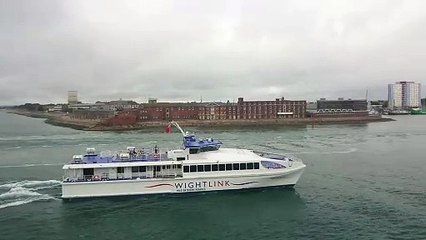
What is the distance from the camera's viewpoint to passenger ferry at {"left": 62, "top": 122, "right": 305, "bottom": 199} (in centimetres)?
2605

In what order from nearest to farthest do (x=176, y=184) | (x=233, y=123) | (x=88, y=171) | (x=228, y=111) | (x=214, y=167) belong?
(x=88, y=171), (x=176, y=184), (x=214, y=167), (x=233, y=123), (x=228, y=111)

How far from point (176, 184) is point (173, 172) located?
0.95 m

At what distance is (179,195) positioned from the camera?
26.7 metres

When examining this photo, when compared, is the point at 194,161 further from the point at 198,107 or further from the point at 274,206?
the point at 198,107

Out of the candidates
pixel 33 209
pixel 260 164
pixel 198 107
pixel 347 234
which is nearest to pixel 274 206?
pixel 260 164

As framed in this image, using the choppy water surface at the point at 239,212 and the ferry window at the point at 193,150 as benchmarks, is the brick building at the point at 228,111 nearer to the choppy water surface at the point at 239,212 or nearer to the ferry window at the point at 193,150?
the choppy water surface at the point at 239,212

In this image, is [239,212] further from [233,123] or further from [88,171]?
[233,123]

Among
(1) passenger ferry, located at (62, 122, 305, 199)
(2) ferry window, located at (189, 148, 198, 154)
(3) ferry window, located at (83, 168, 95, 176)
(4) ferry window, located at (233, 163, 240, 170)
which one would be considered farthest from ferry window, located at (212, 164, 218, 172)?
(3) ferry window, located at (83, 168, 95, 176)

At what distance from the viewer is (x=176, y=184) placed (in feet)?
87.7

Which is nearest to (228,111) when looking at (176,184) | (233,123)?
(233,123)

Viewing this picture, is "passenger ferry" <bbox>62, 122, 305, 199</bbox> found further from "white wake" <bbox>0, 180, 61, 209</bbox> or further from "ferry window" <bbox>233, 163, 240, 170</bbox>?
"white wake" <bbox>0, 180, 61, 209</bbox>

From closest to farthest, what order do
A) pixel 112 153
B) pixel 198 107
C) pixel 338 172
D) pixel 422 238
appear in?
pixel 422 238 < pixel 112 153 < pixel 338 172 < pixel 198 107

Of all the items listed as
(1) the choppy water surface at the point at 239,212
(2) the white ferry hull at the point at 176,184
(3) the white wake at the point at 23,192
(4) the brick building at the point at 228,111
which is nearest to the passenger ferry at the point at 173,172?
(2) the white ferry hull at the point at 176,184

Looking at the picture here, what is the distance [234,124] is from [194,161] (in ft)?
306
